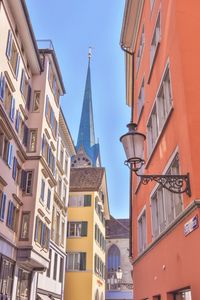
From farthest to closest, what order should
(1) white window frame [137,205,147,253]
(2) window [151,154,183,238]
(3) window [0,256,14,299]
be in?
(3) window [0,256,14,299] < (1) white window frame [137,205,147,253] < (2) window [151,154,183,238]

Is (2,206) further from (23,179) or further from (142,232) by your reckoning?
(142,232)

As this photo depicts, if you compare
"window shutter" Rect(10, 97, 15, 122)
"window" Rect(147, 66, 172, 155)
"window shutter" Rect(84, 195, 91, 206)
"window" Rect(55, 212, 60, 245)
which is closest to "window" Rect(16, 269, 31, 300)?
"window" Rect(55, 212, 60, 245)

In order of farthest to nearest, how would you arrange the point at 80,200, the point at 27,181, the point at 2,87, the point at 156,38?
the point at 80,200, the point at 27,181, the point at 2,87, the point at 156,38

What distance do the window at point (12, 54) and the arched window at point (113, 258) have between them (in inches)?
2011

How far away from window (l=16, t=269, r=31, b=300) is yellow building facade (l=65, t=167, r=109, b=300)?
1921cm

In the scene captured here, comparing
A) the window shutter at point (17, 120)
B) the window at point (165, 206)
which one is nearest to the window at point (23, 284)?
the window shutter at point (17, 120)

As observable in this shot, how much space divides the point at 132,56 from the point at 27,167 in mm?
10116

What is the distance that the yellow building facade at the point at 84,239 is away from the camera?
4500 cm

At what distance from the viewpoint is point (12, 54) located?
76.3 feet

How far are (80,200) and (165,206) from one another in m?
38.5

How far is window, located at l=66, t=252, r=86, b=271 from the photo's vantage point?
4572 cm

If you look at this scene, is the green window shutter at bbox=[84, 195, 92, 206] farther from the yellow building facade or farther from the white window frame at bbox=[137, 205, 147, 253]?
the white window frame at bbox=[137, 205, 147, 253]

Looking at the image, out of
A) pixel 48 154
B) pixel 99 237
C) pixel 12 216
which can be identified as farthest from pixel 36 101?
pixel 99 237

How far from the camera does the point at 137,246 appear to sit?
1775 centimetres
